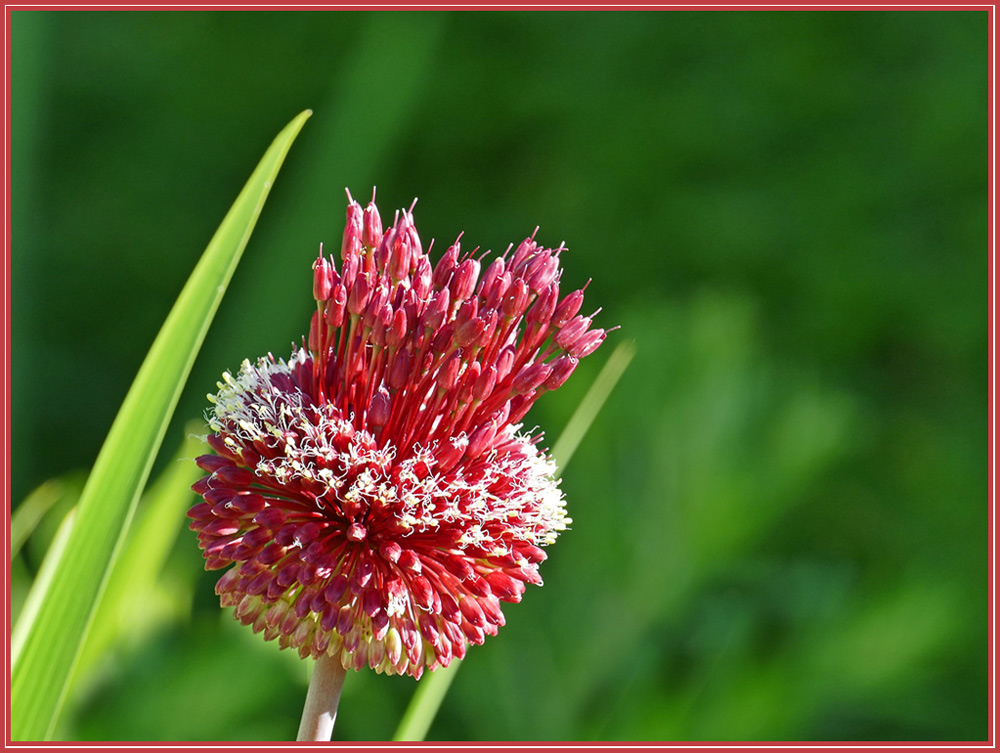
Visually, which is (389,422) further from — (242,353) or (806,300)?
(806,300)

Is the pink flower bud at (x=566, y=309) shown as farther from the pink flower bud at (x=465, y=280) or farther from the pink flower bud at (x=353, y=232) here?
the pink flower bud at (x=353, y=232)

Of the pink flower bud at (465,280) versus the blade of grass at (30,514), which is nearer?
the pink flower bud at (465,280)

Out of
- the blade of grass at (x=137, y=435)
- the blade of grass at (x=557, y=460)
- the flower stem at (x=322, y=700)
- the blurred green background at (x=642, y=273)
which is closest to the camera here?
the blade of grass at (x=137, y=435)

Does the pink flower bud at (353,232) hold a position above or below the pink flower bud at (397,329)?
above


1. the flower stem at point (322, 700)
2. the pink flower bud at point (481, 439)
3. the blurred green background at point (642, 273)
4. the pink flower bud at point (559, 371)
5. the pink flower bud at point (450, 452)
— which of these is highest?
the blurred green background at point (642, 273)

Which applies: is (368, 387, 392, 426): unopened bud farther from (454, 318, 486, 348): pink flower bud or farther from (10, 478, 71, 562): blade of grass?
(10, 478, 71, 562): blade of grass

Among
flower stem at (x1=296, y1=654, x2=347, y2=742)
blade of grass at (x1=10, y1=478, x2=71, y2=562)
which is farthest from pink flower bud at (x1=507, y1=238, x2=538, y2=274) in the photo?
blade of grass at (x1=10, y1=478, x2=71, y2=562)

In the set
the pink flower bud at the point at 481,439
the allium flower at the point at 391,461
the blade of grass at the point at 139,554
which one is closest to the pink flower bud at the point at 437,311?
the allium flower at the point at 391,461

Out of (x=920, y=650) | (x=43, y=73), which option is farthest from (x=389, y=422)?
(x=43, y=73)
